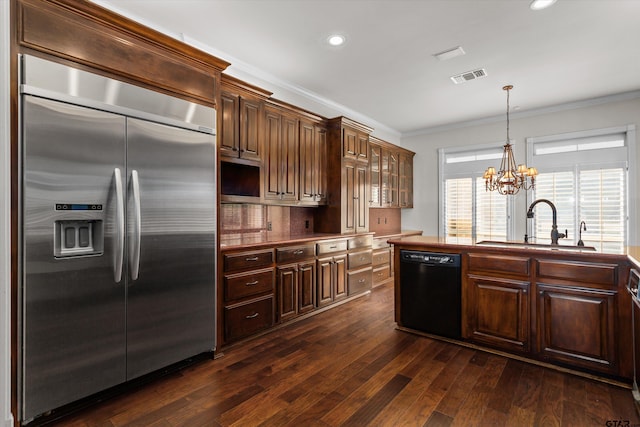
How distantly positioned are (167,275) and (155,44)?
1.68 m

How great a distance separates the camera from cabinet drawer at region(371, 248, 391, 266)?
211 inches

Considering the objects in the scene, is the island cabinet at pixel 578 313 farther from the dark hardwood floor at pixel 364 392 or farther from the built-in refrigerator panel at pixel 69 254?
the built-in refrigerator panel at pixel 69 254

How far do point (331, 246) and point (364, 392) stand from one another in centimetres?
212

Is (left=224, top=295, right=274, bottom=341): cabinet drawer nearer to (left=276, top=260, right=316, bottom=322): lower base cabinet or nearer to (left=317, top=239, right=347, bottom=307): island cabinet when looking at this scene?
(left=276, top=260, right=316, bottom=322): lower base cabinet

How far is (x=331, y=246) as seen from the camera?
13.8 ft

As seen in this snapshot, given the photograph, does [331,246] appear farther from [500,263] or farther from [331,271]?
[500,263]

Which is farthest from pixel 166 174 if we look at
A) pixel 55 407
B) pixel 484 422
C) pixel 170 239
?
pixel 484 422

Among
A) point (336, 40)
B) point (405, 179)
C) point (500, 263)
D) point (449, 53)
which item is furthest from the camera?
point (405, 179)

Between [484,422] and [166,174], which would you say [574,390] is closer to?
[484,422]

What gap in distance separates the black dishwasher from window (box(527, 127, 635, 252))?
251 centimetres

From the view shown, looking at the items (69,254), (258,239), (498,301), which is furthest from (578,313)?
(69,254)

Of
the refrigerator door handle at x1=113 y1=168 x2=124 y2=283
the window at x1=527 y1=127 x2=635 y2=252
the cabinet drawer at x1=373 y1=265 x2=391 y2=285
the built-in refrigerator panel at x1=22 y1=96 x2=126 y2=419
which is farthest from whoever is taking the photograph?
the cabinet drawer at x1=373 y1=265 x2=391 y2=285

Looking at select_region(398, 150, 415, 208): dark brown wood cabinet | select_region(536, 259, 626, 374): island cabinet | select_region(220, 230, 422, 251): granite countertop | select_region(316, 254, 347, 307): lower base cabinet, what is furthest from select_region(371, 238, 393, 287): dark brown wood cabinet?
select_region(536, 259, 626, 374): island cabinet

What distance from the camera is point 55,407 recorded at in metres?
1.90
